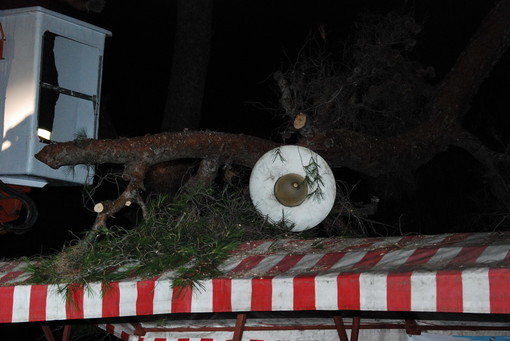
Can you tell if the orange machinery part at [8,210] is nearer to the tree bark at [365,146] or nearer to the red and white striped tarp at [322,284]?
the tree bark at [365,146]

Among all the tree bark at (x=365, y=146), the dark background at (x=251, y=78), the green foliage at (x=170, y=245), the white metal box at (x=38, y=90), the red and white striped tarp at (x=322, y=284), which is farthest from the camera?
the dark background at (x=251, y=78)

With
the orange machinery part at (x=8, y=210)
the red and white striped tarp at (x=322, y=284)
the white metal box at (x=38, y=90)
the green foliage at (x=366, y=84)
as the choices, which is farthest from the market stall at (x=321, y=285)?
the green foliage at (x=366, y=84)

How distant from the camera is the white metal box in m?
7.09

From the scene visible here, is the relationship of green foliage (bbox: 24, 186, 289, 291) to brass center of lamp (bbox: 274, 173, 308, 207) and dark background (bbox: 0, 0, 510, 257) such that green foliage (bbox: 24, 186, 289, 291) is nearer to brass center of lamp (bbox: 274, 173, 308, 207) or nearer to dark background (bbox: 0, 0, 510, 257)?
brass center of lamp (bbox: 274, 173, 308, 207)

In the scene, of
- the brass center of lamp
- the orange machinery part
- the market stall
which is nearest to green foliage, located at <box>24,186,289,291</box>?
the market stall

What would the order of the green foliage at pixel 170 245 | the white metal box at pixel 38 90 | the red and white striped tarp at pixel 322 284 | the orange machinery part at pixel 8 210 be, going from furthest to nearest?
the orange machinery part at pixel 8 210
the white metal box at pixel 38 90
the green foliage at pixel 170 245
the red and white striped tarp at pixel 322 284

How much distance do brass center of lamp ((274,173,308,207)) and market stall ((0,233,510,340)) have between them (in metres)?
1.05

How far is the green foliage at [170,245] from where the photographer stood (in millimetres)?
4605

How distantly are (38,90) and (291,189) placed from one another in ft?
8.95

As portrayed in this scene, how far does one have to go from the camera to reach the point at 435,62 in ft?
40.4

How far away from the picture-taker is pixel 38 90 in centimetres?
712

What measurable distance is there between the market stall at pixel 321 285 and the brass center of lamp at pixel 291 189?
1051 millimetres

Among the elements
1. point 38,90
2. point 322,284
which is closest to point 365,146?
point 38,90

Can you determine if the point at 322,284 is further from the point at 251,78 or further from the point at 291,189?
the point at 251,78
